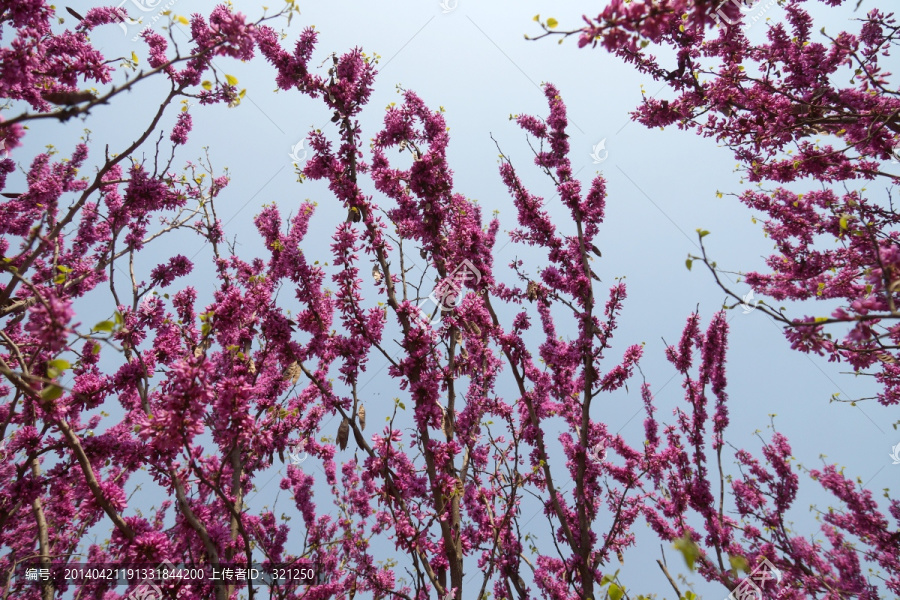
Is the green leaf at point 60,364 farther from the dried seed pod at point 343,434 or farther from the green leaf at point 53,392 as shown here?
the dried seed pod at point 343,434

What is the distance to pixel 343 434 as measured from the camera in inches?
147

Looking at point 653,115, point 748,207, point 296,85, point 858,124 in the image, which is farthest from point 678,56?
point 296,85

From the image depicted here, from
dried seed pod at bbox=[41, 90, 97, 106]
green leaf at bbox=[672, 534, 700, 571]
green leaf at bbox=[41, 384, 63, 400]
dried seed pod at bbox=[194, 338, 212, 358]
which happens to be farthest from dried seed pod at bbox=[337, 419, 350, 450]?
green leaf at bbox=[672, 534, 700, 571]

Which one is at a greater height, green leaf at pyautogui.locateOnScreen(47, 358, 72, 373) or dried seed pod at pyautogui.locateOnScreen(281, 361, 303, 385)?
dried seed pod at pyautogui.locateOnScreen(281, 361, 303, 385)

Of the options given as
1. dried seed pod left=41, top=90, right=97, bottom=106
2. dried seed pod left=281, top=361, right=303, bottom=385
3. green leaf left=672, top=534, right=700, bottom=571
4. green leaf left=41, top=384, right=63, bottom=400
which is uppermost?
dried seed pod left=281, top=361, right=303, bottom=385

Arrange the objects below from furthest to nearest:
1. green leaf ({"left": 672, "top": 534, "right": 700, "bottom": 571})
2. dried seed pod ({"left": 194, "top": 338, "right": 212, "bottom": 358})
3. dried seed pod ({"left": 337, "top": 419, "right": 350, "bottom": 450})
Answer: dried seed pod ({"left": 337, "top": 419, "right": 350, "bottom": 450}) < dried seed pod ({"left": 194, "top": 338, "right": 212, "bottom": 358}) < green leaf ({"left": 672, "top": 534, "right": 700, "bottom": 571})

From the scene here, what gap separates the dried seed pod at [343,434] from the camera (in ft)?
12.2

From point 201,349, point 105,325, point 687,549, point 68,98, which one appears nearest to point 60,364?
point 105,325

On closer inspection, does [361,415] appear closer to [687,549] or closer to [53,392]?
[53,392]

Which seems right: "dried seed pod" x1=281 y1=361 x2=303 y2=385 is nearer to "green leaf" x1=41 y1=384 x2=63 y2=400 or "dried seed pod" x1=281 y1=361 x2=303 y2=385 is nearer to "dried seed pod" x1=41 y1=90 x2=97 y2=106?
"green leaf" x1=41 y1=384 x2=63 y2=400

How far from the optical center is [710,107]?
5258 millimetres

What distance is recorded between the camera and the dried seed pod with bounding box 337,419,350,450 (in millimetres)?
3717

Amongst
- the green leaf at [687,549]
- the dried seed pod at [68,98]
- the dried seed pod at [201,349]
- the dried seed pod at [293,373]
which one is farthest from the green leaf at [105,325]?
the dried seed pod at [293,373]

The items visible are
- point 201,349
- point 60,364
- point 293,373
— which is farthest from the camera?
point 293,373
